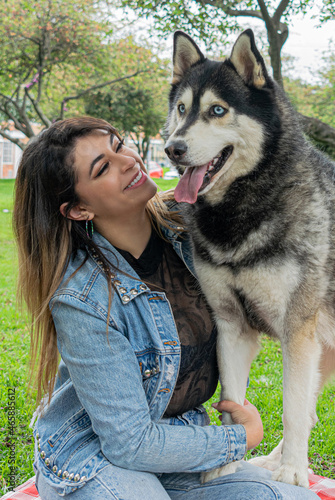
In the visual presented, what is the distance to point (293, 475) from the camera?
193cm

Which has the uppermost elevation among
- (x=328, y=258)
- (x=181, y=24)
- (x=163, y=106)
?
(x=181, y=24)

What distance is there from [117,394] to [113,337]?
0.22 metres

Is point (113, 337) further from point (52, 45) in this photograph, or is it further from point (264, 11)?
point (52, 45)

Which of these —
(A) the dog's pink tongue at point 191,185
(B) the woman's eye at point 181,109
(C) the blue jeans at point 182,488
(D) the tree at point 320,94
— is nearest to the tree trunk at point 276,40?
(B) the woman's eye at point 181,109

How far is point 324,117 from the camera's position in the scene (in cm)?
2027

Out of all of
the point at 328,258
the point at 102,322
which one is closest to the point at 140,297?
the point at 102,322

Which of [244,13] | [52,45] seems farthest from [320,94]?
[244,13]

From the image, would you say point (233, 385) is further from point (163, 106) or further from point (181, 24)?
point (163, 106)

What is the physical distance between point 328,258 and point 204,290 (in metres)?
0.57

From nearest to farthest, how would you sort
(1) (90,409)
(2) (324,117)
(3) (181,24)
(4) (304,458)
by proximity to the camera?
(1) (90,409) < (4) (304,458) < (3) (181,24) < (2) (324,117)

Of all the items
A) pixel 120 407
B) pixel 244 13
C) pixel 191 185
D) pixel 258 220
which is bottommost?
pixel 120 407

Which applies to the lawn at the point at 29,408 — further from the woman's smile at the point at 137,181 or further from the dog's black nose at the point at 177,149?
the dog's black nose at the point at 177,149

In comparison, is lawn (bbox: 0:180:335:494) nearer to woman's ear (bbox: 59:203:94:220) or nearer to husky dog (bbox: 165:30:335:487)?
woman's ear (bbox: 59:203:94:220)

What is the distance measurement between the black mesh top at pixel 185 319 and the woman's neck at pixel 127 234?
3cm
